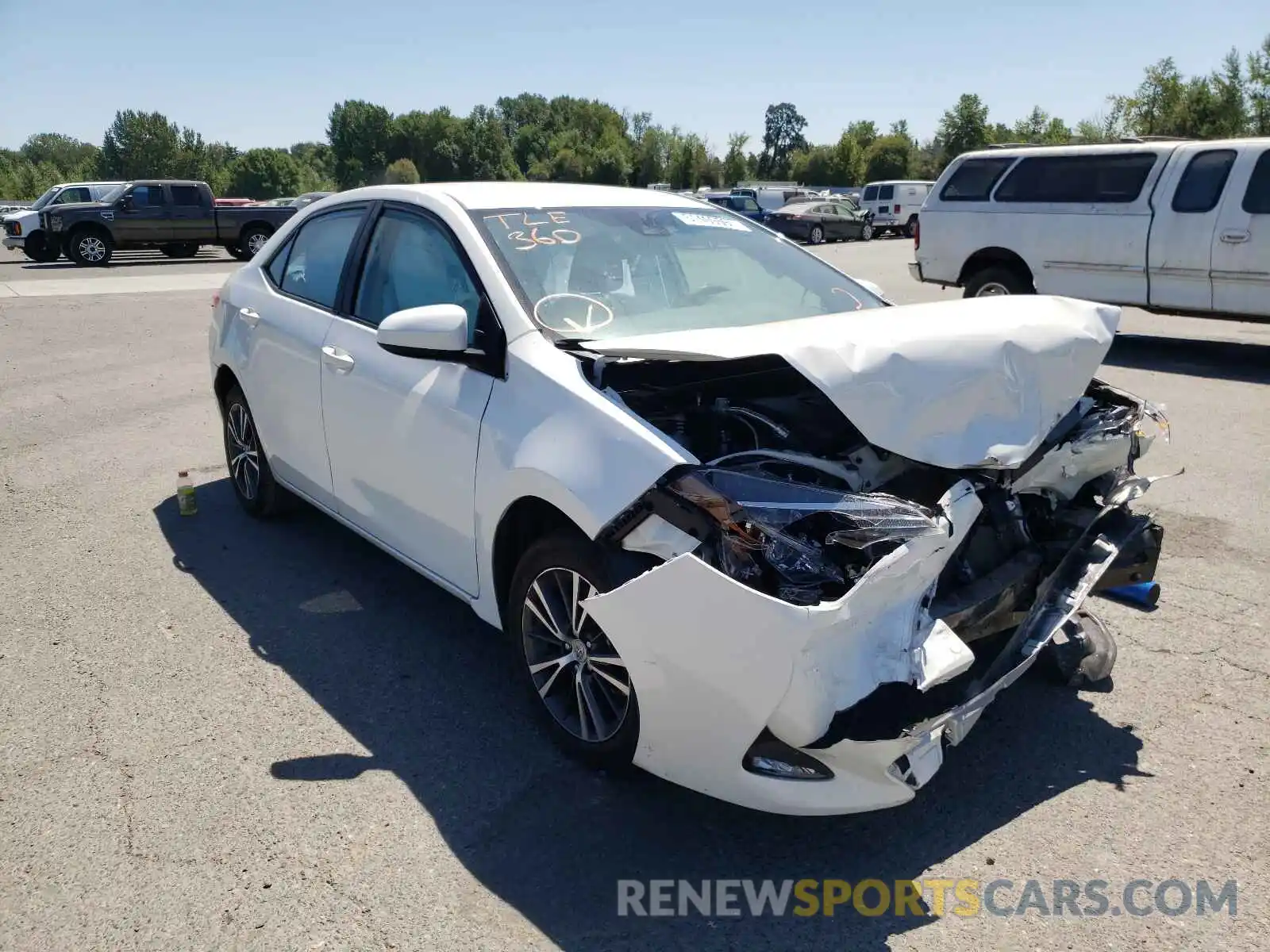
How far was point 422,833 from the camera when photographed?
3027 mm

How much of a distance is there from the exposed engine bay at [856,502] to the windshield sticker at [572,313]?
1.08 feet

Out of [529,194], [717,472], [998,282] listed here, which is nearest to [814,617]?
[717,472]

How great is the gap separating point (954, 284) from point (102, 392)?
915 cm

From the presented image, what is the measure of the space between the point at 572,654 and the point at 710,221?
90.8 inches

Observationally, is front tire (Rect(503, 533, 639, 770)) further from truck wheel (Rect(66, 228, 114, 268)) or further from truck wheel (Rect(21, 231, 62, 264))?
truck wheel (Rect(21, 231, 62, 264))

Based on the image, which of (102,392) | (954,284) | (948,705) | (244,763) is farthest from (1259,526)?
(102,392)

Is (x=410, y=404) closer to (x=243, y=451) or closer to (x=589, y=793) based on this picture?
(x=589, y=793)

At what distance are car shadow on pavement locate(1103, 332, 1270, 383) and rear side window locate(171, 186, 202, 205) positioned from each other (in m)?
21.7

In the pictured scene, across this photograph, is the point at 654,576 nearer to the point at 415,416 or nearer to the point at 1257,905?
the point at 415,416

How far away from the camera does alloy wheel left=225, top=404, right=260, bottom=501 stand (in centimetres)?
552

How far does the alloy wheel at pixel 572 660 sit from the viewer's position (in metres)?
3.12

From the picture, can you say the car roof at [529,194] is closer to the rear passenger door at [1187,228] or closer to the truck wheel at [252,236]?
the rear passenger door at [1187,228]

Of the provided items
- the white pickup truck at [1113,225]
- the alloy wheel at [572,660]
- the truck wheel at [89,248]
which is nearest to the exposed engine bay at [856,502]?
the alloy wheel at [572,660]

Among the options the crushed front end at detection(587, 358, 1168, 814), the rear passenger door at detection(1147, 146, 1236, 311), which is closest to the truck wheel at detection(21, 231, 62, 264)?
the rear passenger door at detection(1147, 146, 1236, 311)
